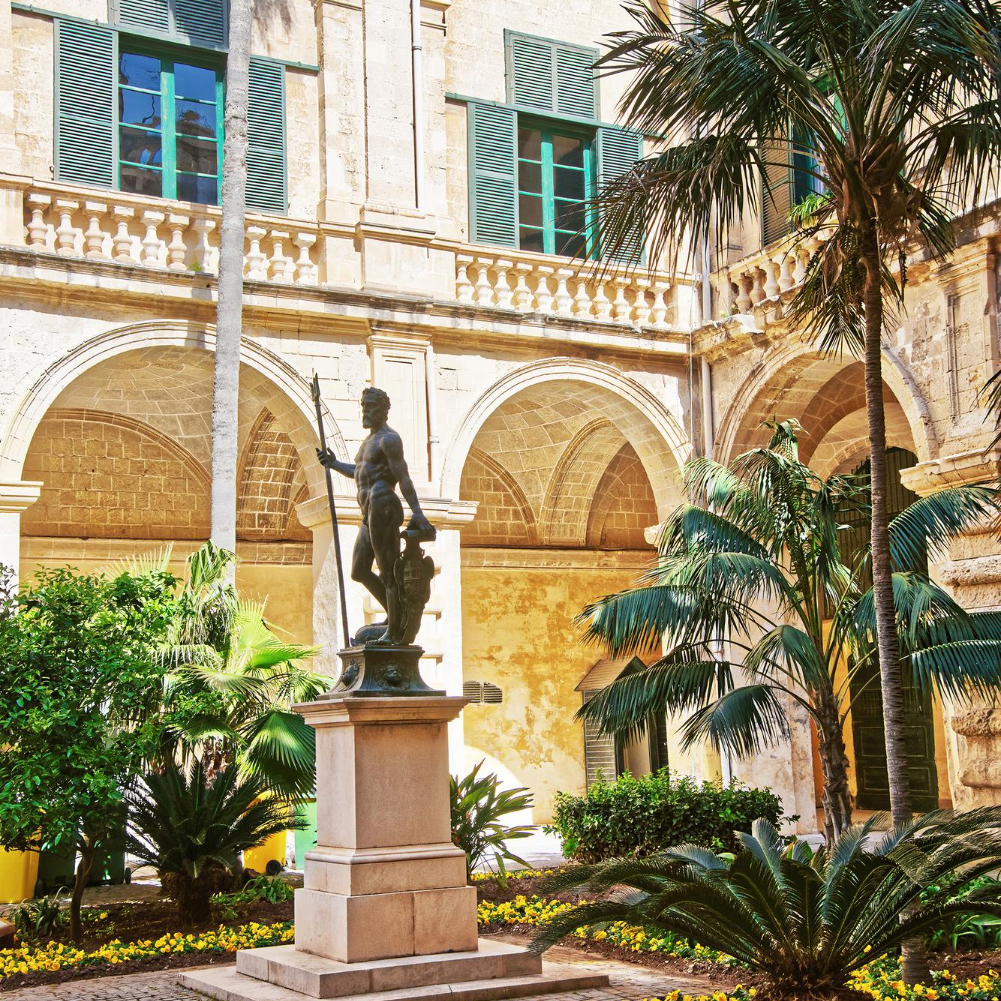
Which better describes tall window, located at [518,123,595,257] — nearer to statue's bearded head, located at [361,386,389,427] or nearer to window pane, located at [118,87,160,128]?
window pane, located at [118,87,160,128]

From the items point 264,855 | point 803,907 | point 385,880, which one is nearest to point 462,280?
point 264,855

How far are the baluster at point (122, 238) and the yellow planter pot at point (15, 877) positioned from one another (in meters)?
5.30

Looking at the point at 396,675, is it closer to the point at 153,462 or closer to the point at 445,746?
the point at 445,746

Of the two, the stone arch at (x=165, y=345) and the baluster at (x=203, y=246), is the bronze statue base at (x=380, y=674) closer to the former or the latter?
the stone arch at (x=165, y=345)

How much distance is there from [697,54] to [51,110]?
25.3 ft

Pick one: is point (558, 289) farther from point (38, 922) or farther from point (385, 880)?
point (385, 880)

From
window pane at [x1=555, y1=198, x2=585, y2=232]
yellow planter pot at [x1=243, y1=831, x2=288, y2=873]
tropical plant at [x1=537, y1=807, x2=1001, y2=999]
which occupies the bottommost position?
yellow planter pot at [x1=243, y1=831, x2=288, y2=873]

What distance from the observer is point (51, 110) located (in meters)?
12.9

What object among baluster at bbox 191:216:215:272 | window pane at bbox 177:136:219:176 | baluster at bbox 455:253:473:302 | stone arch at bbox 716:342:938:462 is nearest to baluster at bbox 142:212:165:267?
baluster at bbox 191:216:215:272

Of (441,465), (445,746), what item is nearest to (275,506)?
(441,465)

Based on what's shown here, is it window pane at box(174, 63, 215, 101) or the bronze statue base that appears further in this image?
window pane at box(174, 63, 215, 101)

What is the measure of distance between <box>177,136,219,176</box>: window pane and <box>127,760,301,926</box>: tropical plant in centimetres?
650

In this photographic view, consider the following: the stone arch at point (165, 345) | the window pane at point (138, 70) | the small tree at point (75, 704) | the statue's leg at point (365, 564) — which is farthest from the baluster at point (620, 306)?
the statue's leg at point (365, 564)

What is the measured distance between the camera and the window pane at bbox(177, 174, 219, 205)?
1355 cm
